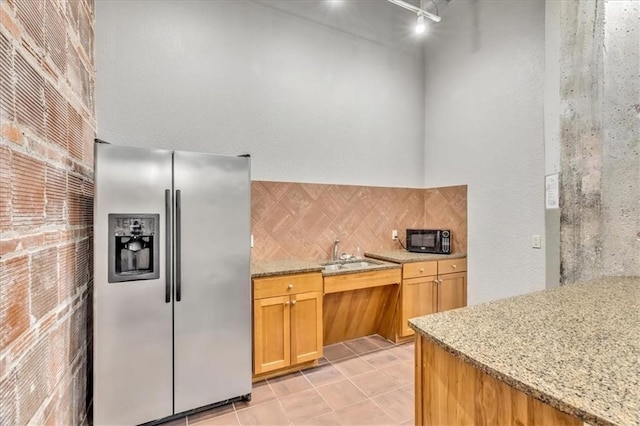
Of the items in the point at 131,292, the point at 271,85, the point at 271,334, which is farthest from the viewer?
the point at 271,85

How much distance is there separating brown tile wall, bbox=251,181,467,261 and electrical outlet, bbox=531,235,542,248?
738mm

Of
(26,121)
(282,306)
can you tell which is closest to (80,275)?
(26,121)

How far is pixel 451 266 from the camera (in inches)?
131

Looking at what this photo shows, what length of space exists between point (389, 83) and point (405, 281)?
7.79 ft

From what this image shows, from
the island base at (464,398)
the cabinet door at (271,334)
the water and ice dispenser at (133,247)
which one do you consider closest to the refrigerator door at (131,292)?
the water and ice dispenser at (133,247)

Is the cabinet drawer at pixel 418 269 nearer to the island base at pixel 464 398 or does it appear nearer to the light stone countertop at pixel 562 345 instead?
the light stone countertop at pixel 562 345

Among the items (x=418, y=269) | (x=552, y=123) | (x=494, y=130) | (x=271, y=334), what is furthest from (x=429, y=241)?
(x=271, y=334)

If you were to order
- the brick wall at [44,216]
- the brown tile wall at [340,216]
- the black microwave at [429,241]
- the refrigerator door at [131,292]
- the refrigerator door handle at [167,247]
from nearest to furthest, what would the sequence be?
the brick wall at [44,216] < the refrigerator door at [131,292] < the refrigerator door handle at [167,247] < the brown tile wall at [340,216] < the black microwave at [429,241]

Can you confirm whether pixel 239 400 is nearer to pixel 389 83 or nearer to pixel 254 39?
pixel 254 39

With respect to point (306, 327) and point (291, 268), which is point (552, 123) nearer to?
point (291, 268)

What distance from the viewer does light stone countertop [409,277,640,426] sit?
2.29 ft

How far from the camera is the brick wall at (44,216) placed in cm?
99

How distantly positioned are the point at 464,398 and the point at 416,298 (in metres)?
2.23

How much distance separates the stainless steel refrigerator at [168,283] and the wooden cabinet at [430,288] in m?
1.67
